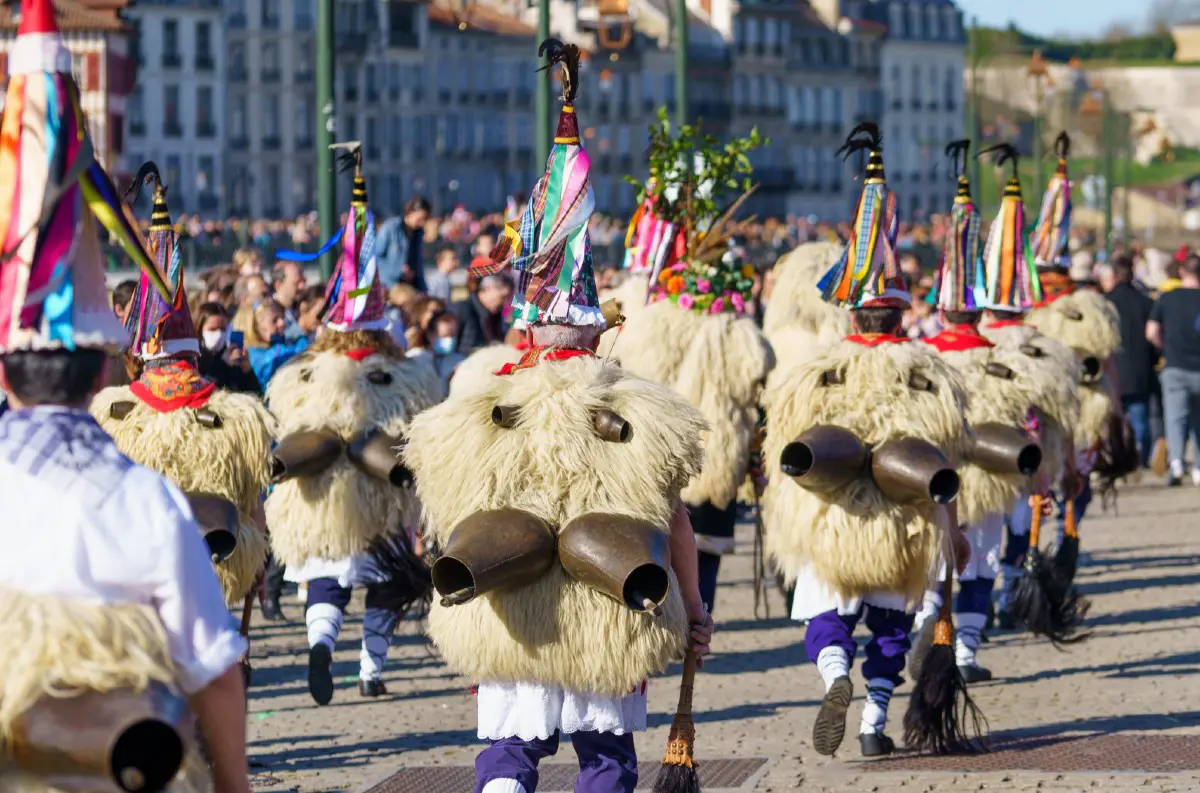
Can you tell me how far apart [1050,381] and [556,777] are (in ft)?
11.9

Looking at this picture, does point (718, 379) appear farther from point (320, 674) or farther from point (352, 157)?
point (320, 674)

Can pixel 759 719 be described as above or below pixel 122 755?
below

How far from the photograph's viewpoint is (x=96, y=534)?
4070 mm

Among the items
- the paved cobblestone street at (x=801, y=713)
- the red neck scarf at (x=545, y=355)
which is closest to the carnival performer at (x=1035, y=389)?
the paved cobblestone street at (x=801, y=713)

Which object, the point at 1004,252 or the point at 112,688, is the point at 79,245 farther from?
the point at 1004,252

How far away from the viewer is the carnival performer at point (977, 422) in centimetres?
998

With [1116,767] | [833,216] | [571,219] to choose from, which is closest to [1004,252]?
[1116,767]

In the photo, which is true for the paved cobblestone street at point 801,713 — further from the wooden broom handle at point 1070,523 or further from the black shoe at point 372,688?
the wooden broom handle at point 1070,523

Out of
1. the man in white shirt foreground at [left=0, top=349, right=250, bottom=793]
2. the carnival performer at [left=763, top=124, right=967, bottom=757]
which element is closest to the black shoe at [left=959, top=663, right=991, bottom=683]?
the carnival performer at [left=763, top=124, right=967, bottom=757]

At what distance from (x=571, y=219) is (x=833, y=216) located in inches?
4470

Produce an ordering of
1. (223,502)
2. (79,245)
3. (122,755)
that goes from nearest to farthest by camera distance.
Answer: (122,755) → (79,245) → (223,502)

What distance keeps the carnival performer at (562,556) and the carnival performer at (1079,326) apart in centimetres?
709

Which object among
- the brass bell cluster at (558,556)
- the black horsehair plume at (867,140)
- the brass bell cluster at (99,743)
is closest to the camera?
the brass bell cluster at (99,743)

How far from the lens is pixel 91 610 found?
409cm
